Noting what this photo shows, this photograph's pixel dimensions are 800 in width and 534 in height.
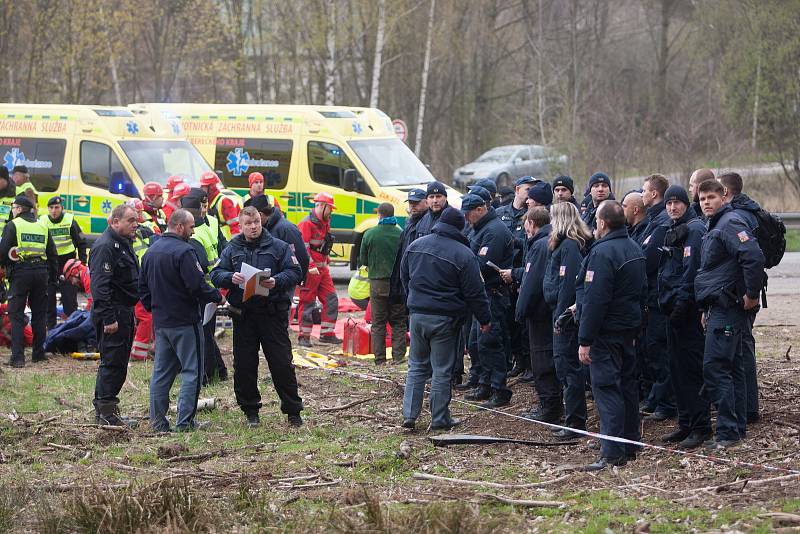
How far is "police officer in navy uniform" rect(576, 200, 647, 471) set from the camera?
762 cm

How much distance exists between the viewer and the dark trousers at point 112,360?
9.50m

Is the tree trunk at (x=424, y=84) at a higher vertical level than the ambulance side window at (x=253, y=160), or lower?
higher

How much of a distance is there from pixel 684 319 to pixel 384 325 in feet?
16.9

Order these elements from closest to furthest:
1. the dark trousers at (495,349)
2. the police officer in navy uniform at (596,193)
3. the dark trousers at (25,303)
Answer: the dark trousers at (495,349) < the police officer in navy uniform at (596,193) < the dark trousers at (25,303)

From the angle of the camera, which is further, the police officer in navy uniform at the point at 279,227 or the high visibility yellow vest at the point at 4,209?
the high visibility yellow vest at the point at 4,209

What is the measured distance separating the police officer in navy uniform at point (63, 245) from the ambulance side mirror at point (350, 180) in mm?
5571

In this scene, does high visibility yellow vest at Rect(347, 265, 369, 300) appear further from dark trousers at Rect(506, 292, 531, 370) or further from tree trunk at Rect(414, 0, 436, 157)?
tree trunk at Rect(414, 0, 436, 157)

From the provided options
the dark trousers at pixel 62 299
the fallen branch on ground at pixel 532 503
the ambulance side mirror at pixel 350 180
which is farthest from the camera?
the ambulance side mirror at pixel 350 180

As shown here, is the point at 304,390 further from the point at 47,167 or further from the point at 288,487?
the point at 47,167

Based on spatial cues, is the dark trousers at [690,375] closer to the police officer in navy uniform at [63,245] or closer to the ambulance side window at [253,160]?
the police officer in navy uniform at [63,245]

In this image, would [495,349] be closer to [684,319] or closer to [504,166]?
[684,319]

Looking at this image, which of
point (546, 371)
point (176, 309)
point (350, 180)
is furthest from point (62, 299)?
point (546, 371)

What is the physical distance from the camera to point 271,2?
36.2m

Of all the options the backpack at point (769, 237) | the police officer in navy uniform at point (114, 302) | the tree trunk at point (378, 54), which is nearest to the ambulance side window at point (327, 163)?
the police officer in navy uniform at point (114, 302)
